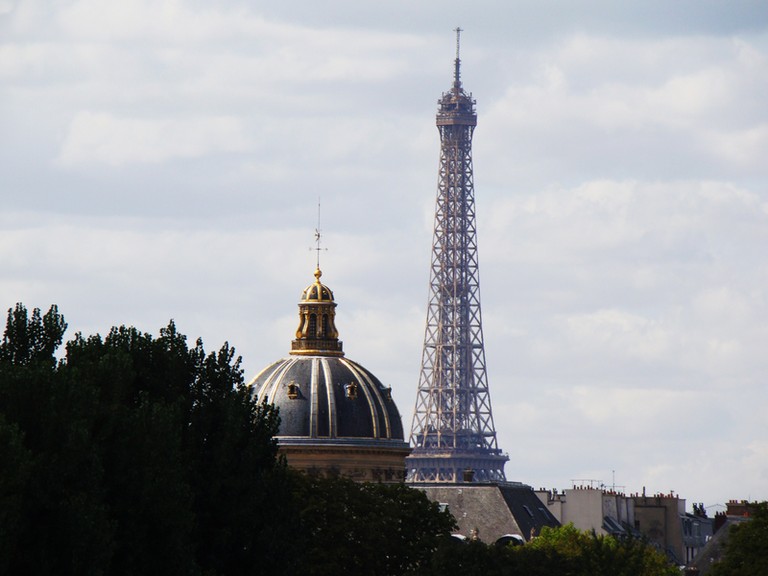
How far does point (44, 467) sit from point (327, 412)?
351 feet

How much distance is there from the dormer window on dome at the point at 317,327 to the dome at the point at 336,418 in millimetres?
1548

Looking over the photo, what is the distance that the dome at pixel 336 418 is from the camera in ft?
606

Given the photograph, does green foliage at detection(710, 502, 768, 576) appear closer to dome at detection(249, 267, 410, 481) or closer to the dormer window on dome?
dome at detection(249, 267, 410, 481)

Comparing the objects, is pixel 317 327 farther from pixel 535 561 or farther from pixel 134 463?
pixel 134 463

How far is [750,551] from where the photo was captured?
132 m

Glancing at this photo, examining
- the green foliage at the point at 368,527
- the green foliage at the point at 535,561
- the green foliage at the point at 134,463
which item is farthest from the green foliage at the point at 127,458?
the green foliage at the point at 368,527

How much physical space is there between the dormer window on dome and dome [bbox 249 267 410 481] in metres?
1.55

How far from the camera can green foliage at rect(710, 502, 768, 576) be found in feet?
430

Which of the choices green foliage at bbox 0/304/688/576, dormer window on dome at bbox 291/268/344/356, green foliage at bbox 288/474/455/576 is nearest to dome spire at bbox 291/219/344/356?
dormer window on dome at bbox 291/268/344/356

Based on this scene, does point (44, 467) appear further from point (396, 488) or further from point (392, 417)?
point (392, 417)

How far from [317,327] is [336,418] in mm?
9549

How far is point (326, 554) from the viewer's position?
127750mm

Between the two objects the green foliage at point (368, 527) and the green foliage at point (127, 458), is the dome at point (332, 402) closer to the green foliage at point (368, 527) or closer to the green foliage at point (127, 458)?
the green foliage at point (368, 527)

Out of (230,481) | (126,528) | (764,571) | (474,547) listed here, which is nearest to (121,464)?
(126,528)
